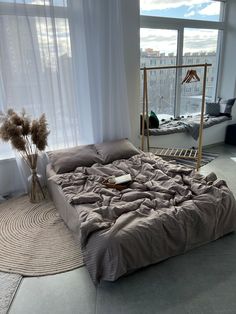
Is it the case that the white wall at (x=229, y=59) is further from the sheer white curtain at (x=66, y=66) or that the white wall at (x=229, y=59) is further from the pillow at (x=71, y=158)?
the pillow at (x=71, y=158)

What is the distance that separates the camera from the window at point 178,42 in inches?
151

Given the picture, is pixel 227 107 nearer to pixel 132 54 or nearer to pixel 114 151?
pixel 132 54

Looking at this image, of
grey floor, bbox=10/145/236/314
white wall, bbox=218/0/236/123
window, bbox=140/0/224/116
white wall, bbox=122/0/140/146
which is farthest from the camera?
white wall, bbox=218/0/236/123

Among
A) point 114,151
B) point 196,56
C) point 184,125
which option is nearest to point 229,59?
point 196,56

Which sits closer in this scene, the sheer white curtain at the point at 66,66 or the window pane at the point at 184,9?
the sheer white curtain at the point at 66,66

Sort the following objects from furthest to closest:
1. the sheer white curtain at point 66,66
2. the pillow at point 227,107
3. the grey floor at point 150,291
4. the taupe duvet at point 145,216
Result: the pillow at point 227,107 → the sheer white curtain at point 66,66 → the taupe duvet at point 145,216 → the grey floor at point 150,291

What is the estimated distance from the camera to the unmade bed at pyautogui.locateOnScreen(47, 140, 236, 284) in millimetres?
1579

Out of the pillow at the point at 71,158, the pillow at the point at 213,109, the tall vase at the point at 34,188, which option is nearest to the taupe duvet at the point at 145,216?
the pillow at the point at 71,158

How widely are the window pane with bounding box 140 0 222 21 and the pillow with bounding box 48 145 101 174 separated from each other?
2.39 metres

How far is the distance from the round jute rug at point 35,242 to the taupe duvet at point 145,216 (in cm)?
32

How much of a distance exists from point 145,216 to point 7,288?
3.46 ft

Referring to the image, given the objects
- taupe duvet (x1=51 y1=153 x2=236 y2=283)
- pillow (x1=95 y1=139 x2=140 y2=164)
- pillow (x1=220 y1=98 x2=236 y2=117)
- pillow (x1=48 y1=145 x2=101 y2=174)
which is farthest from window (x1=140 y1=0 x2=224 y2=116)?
taupe duvet (x1=51 y1=153 x2=236 y2=283)

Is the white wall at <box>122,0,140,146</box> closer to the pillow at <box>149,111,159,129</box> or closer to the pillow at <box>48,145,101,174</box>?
the pillow at <box>149,111,159,129</box>

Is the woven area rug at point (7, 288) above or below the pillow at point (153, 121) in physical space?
below
